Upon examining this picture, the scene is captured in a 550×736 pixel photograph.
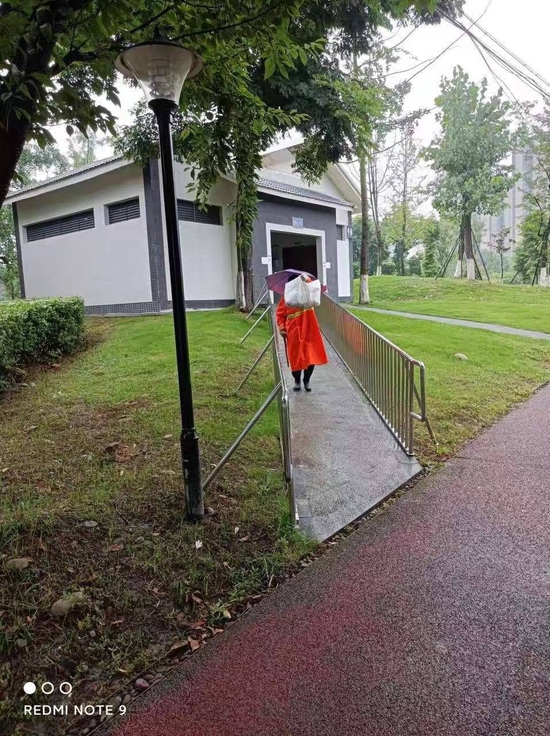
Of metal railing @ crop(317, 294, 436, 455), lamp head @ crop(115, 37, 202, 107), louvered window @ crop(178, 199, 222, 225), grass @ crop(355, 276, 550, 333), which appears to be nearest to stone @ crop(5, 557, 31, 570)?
lamp head @ crop(115, 37, 202, 107)

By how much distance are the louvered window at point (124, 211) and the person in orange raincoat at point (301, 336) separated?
8.45 metres

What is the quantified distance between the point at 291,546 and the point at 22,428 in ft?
10.8

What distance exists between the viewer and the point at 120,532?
3.24 metres

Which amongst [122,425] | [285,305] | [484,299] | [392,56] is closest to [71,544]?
[122,425]

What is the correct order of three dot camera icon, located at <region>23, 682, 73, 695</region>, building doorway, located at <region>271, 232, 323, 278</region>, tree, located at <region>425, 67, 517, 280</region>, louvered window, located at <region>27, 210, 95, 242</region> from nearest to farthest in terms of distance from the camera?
three dot camera icon, located at <region>23, 682, 73, 695</region> → louvered window, located at <region>27, 210, 95, 242</region> → building doorway, located at <region>271, 232, 323, 278</region> → tree, located at <region>425, 67, 517, 280</region>

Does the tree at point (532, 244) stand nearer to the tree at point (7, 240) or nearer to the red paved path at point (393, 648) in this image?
the tree at point (7, 240)

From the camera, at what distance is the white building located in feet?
43.6

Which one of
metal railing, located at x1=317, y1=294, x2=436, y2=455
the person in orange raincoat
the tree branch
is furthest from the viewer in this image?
the person in orange raincoat

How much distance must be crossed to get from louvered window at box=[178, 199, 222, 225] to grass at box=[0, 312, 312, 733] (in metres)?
8.81

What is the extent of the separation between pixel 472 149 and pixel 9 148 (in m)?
28.0

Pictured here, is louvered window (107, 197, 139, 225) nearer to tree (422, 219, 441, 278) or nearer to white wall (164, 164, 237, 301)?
white wall (164, 164, 237, 301)

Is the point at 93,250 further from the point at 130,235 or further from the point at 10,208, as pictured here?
the point at 10,208

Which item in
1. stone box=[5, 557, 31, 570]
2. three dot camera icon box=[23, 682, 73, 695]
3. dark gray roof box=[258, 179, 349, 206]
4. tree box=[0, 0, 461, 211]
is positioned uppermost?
dark gray roof box=[258, 179, 349, 206]

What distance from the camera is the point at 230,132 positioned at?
15.3 ft
